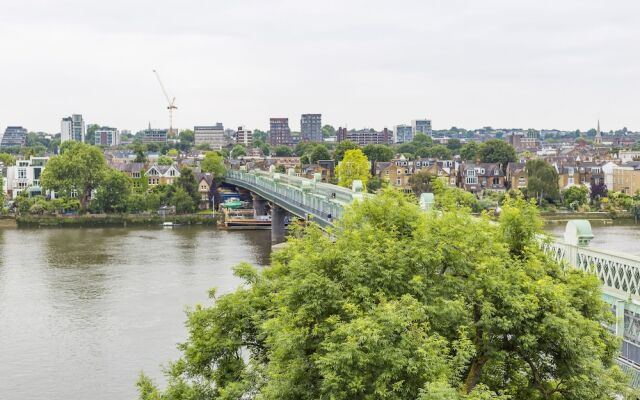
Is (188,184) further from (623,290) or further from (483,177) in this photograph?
(623,290)

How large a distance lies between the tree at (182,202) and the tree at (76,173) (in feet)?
16.5

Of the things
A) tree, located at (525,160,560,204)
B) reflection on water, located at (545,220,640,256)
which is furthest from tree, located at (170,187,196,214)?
reflection on water, located at (545,220,640,256)

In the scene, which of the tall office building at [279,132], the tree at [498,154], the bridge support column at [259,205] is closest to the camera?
the bridge support column at [259,205]

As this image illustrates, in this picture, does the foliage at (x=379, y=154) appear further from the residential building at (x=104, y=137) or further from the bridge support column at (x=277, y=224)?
the residential building at (x=104, y=137)

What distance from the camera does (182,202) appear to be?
54125 millimetres

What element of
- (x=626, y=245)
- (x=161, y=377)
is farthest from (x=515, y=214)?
(x=626, y=245)

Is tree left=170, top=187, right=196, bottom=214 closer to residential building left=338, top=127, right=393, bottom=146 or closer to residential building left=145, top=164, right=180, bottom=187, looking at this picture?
residential building left=145, top=164, right=180, bottom=187

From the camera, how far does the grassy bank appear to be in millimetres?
51000

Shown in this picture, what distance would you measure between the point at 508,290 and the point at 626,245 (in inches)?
1233

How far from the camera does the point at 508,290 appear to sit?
8750 mm

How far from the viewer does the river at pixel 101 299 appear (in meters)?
18.0

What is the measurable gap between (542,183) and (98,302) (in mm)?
36575

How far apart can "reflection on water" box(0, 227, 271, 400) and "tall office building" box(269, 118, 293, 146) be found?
117895 millimetres

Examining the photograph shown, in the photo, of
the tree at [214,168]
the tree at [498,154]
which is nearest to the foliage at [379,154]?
the tree at [498,154]
